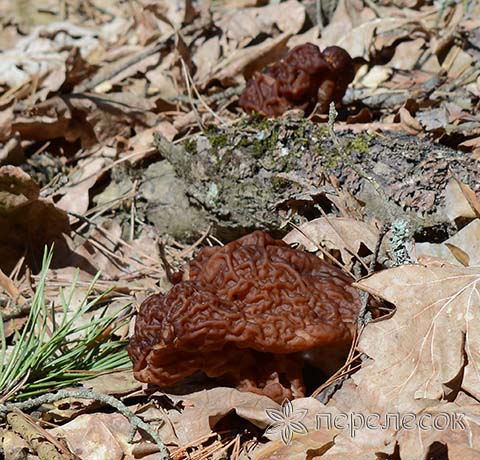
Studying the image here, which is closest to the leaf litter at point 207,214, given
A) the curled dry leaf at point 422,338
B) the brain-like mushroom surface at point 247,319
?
the curled dry leaf at point 422,338

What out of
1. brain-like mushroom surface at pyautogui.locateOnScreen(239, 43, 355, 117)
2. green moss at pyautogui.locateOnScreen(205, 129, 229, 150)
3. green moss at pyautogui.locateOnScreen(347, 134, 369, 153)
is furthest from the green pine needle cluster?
brain-like mushroom surface at pyautogui.locateOnScreen(239, 43, 355, 117)

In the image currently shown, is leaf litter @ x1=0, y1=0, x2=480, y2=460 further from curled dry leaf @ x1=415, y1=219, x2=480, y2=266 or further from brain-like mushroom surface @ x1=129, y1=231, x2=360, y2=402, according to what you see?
brain-like mushroom surface @ x1=129, y1=231, x2=360, y2=402

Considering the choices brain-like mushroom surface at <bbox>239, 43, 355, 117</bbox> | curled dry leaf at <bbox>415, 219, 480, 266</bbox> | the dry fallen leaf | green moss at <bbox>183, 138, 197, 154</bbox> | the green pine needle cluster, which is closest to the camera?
curled dry leaf at <bbox>415, 219, 480, 266</bbox>

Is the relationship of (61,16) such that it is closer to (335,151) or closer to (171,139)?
(171,139)

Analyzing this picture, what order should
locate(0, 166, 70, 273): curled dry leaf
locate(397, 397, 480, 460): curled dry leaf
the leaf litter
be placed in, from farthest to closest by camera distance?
1. locate(0, 166, 70, 273): curled dry leaf
2. the leaf litter
3. locate(397, 397, 480, 460): curled dry leaf

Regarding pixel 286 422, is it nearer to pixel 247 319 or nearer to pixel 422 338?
pixel 247 319

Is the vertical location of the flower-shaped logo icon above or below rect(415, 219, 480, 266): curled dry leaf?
below

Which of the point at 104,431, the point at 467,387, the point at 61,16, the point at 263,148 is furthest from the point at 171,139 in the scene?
the point at 61,16
